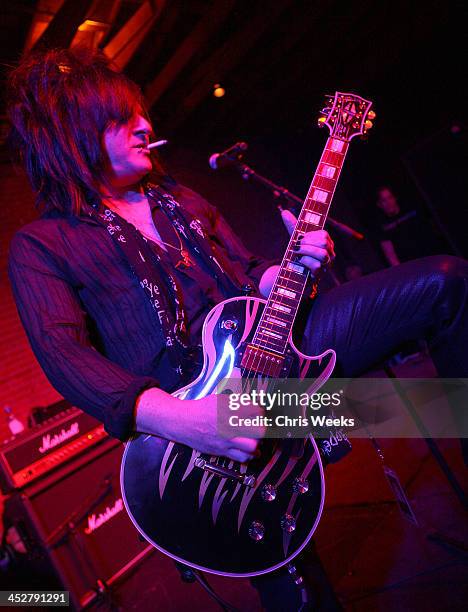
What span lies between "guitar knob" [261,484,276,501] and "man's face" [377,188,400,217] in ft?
20.7

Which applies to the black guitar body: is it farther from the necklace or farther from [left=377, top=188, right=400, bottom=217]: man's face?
[left=377, top=188, right=400, bottom=217]: man's face

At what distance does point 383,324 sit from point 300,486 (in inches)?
22.1

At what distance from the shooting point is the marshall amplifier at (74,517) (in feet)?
8.14

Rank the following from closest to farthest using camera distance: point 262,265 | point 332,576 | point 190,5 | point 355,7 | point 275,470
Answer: point 275,470 → point 262,265 → point 332,576 → point 190,5 → point 355,7

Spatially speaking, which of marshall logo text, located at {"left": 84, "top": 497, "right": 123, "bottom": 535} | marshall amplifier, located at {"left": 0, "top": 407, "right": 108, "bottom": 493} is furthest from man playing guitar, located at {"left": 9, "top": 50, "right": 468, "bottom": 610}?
marshall logo text, located at {"left": 84, "top": 497, "right": 123, "bottom": 535}

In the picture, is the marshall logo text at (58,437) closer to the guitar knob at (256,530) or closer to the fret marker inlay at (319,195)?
the guitar knob at (256,530)

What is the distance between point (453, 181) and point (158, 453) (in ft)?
20.2

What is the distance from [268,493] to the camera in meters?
1.17

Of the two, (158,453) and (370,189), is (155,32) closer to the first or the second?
(370,189)

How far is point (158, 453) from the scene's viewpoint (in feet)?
3.96

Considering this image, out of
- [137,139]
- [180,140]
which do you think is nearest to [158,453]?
[137,139]

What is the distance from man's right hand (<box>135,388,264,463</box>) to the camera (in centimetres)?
102

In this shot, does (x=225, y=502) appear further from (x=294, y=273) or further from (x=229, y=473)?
(x=294, y=273)

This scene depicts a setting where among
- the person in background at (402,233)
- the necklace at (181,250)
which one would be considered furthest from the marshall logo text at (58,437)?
the person in background at (402,233)
